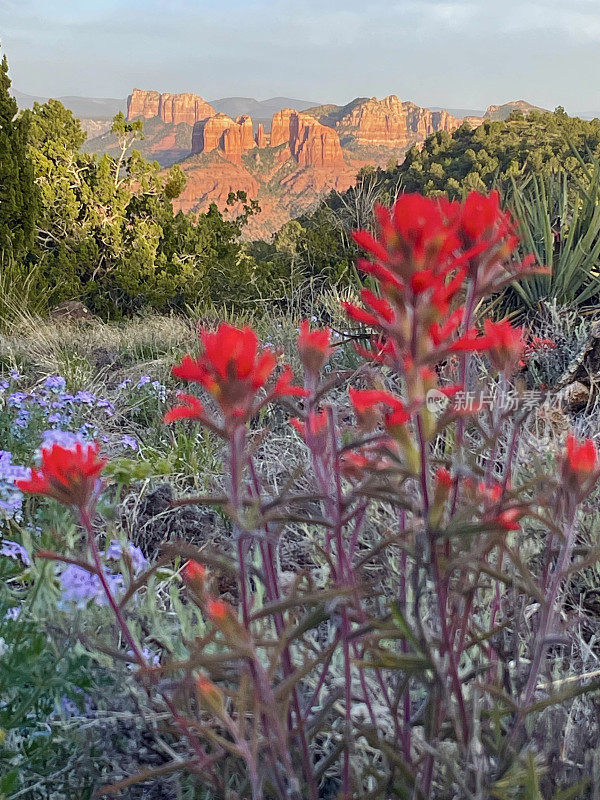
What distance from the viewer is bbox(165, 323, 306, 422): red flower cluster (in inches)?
25.9

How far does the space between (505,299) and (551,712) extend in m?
3.86

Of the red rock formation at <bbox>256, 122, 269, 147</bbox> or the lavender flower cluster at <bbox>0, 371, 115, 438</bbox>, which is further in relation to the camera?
the red rock formation at <bbox>256, 122, 269, 147</bbox>

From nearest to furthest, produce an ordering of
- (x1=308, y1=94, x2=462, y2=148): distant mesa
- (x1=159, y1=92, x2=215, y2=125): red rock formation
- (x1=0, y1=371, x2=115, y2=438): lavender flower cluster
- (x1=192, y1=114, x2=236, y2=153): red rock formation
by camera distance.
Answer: (x1=0, y1=371, x2=115, y2=438): lavender flower cluster
(x1=192, y1=114, x2=236, y2=153): red rock formation
(x1=308, y1=94, x2=462, y2=148): distant mesa
(x1=159, y1=92, x2=215, y2=125): red rock formation

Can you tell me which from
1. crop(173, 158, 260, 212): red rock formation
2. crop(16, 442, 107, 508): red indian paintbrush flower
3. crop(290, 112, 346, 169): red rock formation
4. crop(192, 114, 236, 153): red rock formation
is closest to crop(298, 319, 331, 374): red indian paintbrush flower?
crop(16, 442, 107, 508): red indian paintbrush flower

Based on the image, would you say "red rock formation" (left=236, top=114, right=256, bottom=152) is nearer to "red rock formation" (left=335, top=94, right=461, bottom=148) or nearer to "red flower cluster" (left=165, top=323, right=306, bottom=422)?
"red rock formation" (left=335, top=94, right=461, bottom=148)

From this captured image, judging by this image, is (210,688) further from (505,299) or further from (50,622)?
(505,299)

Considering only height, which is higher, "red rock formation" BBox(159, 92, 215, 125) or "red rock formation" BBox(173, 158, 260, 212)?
"red rock formation" BBox(159, 92, 215, 125)

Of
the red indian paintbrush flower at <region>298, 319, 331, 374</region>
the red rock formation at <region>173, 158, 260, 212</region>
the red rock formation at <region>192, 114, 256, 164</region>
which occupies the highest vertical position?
the red rock formation at <region>192, 114, 256, 164</region>

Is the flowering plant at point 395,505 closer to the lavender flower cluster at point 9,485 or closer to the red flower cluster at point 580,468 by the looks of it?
the red flower cluster at point 580,468

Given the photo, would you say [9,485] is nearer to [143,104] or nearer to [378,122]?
[378,122]

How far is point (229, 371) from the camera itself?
2.18 ft

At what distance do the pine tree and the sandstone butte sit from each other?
163 feet

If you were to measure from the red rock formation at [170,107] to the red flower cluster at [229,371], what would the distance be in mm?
112316

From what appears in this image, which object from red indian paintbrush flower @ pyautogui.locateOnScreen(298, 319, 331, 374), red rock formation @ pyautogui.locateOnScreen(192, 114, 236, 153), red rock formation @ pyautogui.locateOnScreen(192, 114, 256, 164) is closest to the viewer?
red indian paintbrush flower @ pyautogui.locateOnScreen(298, 319, 331, 374)
